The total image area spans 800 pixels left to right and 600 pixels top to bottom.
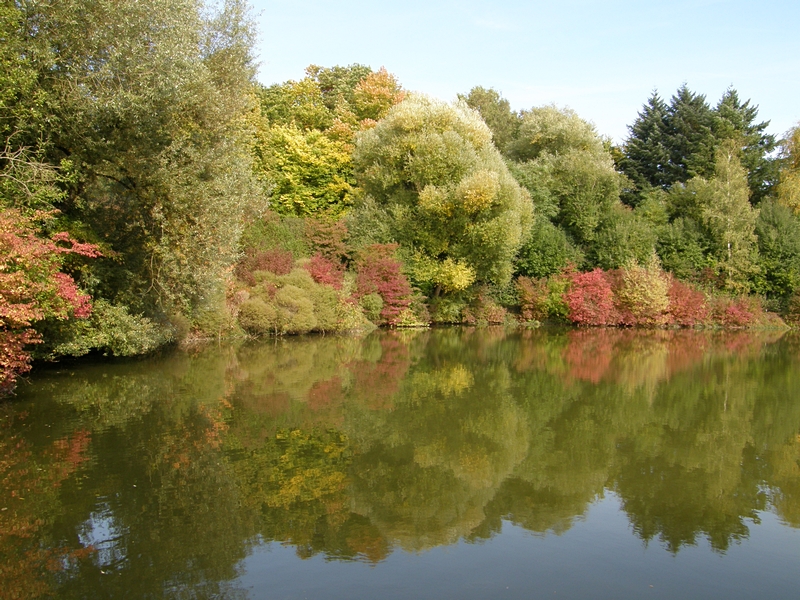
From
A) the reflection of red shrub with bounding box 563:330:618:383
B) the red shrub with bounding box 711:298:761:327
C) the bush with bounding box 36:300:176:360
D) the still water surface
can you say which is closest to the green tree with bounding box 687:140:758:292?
the red shrub with bounding box 711:298:761:327

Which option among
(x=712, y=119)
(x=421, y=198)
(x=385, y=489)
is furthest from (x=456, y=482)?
(x=712, y=119)

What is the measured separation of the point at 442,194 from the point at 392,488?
23.9m

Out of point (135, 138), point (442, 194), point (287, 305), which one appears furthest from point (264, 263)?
point (135, 138)

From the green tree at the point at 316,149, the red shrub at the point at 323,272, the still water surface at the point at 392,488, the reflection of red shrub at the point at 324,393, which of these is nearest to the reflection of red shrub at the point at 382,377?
the still water surface at the point at 392,488

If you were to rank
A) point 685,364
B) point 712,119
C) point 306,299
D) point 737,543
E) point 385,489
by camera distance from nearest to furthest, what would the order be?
point 737,543 → point 385,489 → point 685,364 → point 306,299 → point 712,119

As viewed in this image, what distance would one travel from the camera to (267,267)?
90.0 feet

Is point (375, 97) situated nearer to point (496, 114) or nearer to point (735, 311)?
point (496, 114)

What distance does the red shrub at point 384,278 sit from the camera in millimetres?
30516

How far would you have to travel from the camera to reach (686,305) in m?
36.1

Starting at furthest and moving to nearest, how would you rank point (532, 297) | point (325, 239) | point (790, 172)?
point (790, 172)
point (532, 297)
point (325, 239)

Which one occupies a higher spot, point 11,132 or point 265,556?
point 11,132

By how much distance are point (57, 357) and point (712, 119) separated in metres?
43.0

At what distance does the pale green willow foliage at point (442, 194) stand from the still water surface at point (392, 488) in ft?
51.8

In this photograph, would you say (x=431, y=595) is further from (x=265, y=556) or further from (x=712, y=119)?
(x=712, y=119)
